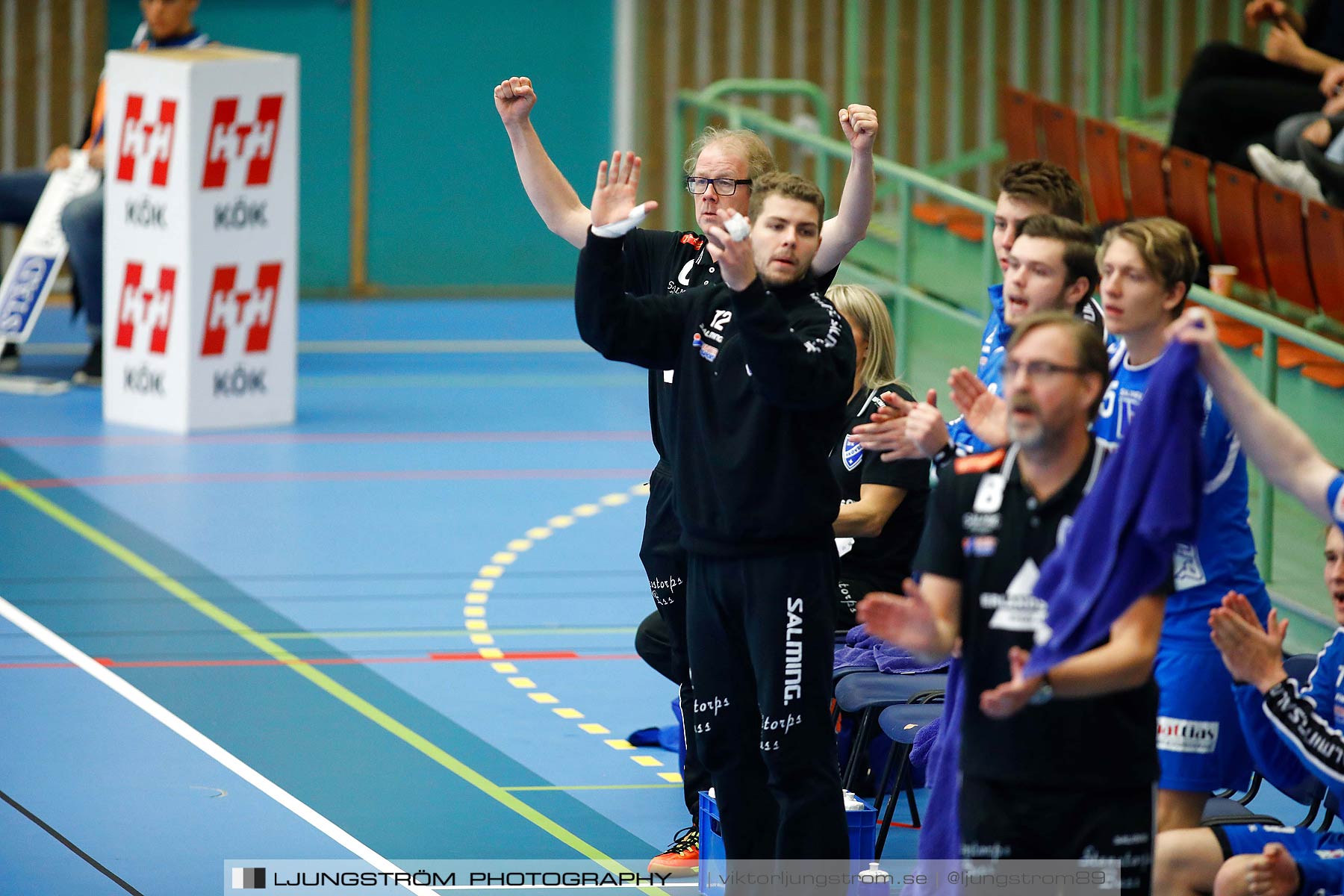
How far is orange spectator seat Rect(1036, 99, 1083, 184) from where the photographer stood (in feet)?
39.3

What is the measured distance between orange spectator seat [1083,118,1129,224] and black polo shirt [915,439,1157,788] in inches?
291

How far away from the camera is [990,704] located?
3.43 metres

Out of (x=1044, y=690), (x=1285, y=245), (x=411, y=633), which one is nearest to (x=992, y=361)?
(x=1044, y=690)

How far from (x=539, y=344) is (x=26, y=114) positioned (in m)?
5.01

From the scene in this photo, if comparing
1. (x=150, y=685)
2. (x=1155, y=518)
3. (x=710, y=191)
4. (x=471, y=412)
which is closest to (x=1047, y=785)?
(x=1155, y=518)

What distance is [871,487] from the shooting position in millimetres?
5754

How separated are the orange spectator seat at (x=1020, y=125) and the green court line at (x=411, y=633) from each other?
19.6ft

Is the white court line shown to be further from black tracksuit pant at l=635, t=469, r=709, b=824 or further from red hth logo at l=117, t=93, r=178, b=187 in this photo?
red hth logo at l=117, t=93, r=178, b=187

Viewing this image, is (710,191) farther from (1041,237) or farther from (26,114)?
(26,114)

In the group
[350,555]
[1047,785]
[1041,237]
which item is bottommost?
[350,555]

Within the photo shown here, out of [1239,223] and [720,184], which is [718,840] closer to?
[720,184]

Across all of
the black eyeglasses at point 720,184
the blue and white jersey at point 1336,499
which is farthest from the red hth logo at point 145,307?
the blue and white jersey at point 1336,499

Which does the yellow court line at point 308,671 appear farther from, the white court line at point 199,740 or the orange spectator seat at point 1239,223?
the orange spectator seat at point 1239,223

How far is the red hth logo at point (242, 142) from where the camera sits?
11258mm
